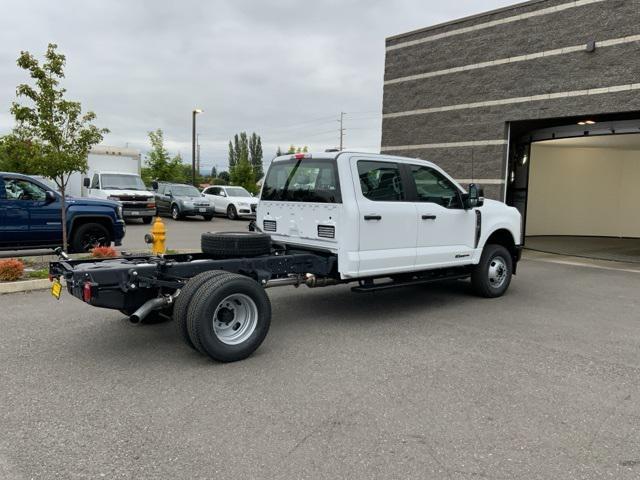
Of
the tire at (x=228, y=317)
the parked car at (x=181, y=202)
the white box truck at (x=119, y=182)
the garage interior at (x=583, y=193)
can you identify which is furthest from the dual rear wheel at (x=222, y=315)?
the parked car at (x=181, y=202)

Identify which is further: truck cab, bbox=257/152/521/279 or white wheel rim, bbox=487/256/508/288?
white wheel rim, bbox=487/256/508/288

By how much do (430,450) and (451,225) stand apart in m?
4.25

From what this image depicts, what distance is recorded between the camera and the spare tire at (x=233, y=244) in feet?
18.7

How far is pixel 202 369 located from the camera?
15.6 ft

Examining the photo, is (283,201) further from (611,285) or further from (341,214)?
(611,285)

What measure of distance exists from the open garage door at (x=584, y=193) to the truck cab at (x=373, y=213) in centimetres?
1243

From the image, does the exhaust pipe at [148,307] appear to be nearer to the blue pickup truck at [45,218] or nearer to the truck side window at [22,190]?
the blue pickup truck at [45,218]

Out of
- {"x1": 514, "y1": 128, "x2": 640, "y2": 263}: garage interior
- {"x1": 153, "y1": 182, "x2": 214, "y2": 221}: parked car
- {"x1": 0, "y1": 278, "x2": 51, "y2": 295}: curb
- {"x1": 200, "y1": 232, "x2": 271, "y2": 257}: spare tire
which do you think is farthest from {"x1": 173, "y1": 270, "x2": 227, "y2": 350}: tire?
{"x1": 153, "y1": 182, "x2": 214, "y2": 221}: parked car

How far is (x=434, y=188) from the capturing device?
707 centimetres

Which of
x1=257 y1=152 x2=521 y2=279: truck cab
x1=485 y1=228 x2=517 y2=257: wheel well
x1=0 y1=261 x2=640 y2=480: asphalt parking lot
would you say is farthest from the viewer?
x1=485 y1=228 x2=517 y2=257: wheel well

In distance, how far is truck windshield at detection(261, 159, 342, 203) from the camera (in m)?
6.20

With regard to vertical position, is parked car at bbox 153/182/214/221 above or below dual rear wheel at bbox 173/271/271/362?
above

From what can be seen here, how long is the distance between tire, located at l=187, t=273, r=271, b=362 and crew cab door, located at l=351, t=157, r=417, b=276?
5.03 ft

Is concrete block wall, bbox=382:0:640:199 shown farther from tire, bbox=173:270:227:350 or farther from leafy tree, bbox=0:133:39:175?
tire, bbox=173:270:227:350
